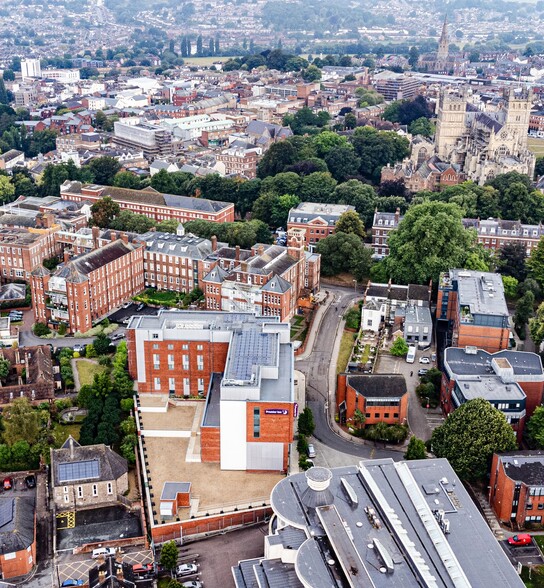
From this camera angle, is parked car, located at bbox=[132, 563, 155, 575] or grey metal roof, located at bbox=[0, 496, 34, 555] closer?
grey metal roof, located at bbox=[0, 496, 34, 555]

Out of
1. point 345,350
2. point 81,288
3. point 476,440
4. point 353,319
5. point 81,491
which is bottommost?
point 81,491

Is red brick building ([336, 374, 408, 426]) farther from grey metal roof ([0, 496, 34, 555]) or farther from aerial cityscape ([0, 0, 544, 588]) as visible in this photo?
grey metal roof ([0, 496, 34, 555])

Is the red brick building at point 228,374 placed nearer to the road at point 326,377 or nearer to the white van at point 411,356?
the road at point 326,377

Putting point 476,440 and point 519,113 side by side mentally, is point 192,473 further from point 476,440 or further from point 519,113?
point 519,113

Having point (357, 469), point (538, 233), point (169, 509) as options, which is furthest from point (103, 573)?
point (538, 233)

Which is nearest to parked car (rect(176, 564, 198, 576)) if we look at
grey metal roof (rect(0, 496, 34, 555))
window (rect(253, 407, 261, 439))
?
grey metal roof (rect(0, 496, 34, 555))

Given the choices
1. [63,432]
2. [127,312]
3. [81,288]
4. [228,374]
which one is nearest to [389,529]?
[228,374]
